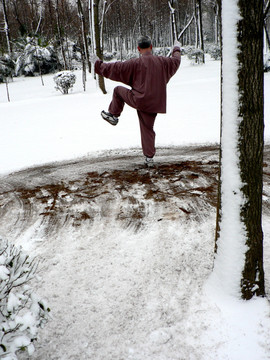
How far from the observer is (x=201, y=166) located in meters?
4.62

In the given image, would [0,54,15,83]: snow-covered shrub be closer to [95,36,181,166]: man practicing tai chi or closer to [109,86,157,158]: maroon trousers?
[109,86,157,158]: maroon trousers

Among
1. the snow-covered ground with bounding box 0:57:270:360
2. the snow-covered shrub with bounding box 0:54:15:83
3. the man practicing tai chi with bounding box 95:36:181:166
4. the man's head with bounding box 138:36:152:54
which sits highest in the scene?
the snow-covered shrub with bounding box 0:54:15:83

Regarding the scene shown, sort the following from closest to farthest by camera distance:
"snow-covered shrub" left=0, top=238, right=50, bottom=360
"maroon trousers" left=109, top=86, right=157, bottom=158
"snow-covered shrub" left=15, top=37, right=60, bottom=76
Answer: "snow-covered shrub" left=0, top=238, right=50, bottom=360 < "maroon trousers" left=109, top=86, right=157, bottom=158 < "snow-covered shrub" left=15, top=37, right=60, bottom=76

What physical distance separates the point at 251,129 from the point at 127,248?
156cm

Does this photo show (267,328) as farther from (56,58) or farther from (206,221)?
(56,58)

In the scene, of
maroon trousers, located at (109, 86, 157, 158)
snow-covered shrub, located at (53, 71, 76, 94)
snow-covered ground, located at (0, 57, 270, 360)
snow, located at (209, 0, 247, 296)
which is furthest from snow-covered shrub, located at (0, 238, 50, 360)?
snow-covered shrub, located at (53, 71, 76, 94)

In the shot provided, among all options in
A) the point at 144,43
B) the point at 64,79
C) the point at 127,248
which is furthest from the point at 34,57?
the point at 127,248

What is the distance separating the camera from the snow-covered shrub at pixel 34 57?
2350 centimetres

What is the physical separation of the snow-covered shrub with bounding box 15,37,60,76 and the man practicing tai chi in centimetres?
2147

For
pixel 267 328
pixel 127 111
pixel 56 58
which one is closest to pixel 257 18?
pixel 267 328

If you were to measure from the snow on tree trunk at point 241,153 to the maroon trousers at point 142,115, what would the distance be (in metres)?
2.73

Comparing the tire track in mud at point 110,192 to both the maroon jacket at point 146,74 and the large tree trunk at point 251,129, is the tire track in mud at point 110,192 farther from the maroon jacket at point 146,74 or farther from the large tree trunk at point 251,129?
the large tree trunk at point 251,129

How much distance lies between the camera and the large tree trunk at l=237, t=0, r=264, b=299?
58.7 inches

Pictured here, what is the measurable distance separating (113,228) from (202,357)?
1.59m
